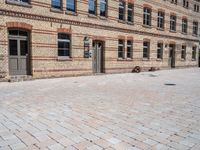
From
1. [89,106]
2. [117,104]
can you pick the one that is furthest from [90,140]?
[117,104]

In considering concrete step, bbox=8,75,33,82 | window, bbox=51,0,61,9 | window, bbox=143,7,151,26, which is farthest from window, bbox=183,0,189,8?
concrete step, bbox=8,75,33,82

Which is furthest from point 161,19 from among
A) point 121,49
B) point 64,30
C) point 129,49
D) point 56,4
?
point 56,4

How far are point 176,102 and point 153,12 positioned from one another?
58.1ft

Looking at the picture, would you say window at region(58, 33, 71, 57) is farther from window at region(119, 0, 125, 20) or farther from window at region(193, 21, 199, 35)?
window at region(193, 21, 199, 35)

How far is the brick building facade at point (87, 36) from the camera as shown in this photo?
14523 mm

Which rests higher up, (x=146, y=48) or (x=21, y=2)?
(x=21, y=2)

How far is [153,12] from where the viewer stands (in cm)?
2442

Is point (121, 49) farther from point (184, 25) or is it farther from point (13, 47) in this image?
point (184, 25)

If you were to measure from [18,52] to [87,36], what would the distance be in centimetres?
565

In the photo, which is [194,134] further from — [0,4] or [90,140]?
[0,4]

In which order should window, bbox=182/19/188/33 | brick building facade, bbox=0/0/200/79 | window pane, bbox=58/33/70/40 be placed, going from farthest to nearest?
window, bbox=182/19/188/33 < window pane, bbox=58/33/70/40 < brick building facade, bbox=0/0/200/79

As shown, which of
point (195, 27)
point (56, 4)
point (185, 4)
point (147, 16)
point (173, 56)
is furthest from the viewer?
point (195, 27)

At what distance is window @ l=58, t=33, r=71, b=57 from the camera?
54.4 ft

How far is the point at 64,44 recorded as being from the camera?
1686cm
